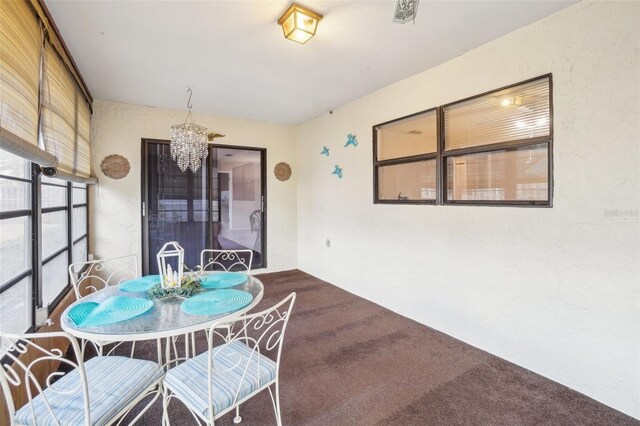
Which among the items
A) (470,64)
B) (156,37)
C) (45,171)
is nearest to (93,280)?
(45,171)

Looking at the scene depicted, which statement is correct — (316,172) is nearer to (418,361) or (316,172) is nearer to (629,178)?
(418,361)

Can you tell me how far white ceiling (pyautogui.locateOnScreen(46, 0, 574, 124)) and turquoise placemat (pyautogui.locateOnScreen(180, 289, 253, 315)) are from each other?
196 cm

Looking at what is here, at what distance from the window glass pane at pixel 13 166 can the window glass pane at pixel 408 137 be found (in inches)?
129

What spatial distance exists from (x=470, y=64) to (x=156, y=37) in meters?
2.70

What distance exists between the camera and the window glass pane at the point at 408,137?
10.3ft

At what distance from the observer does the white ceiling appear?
2117 mm

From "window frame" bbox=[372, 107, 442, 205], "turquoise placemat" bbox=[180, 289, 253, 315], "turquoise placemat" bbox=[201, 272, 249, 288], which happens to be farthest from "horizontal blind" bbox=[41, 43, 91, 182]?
"window frame" bbox=[372, 107, 442, 205]

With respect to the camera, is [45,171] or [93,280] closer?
[45,171]

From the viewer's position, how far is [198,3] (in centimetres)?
205

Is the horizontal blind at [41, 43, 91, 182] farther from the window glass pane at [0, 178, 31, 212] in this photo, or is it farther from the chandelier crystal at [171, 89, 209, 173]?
the chandelier crystal at [171, 89, 209, 173]

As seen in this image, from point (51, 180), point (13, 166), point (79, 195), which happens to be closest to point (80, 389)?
point (13, 166)

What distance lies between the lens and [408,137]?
3.41 meters

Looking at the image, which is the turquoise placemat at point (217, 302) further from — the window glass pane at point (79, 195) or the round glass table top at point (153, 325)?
the window glass pane at point (79, 195)

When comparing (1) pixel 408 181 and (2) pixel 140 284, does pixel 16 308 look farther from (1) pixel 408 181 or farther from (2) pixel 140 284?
(1) pixel 408 181
